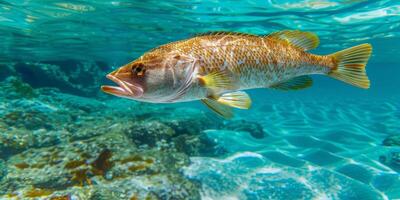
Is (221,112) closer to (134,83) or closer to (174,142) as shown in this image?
(134,83)

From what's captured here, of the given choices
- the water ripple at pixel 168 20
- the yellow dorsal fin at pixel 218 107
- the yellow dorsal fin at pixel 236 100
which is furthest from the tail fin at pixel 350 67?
the water ripple at pixel 168 20

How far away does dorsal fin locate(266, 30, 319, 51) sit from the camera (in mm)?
3283

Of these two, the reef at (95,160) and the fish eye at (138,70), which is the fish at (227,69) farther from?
the reef at (95,160)

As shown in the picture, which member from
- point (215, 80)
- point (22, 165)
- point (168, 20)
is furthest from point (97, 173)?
point (168, 20)

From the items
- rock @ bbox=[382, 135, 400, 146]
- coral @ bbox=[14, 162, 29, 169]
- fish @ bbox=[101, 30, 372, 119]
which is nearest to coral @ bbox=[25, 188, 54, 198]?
coral @ bbox=[14, 162, 29, 169]

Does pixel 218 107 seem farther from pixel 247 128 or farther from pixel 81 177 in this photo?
pixel 247 128

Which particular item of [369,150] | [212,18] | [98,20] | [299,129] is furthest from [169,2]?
[369,150]

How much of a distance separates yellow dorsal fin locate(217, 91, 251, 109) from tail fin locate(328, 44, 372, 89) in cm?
112

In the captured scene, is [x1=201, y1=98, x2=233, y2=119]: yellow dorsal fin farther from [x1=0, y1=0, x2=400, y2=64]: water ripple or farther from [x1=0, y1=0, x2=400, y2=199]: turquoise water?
[x1=0, y1=0, x2=400, y2=64]: water ripple

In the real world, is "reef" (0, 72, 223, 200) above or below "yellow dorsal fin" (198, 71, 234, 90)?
below

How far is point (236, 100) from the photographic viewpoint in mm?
2801

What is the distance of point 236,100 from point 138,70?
0.94 metres

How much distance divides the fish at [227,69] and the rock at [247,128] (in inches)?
396

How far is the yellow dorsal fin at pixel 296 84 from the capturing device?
3.25 metres
